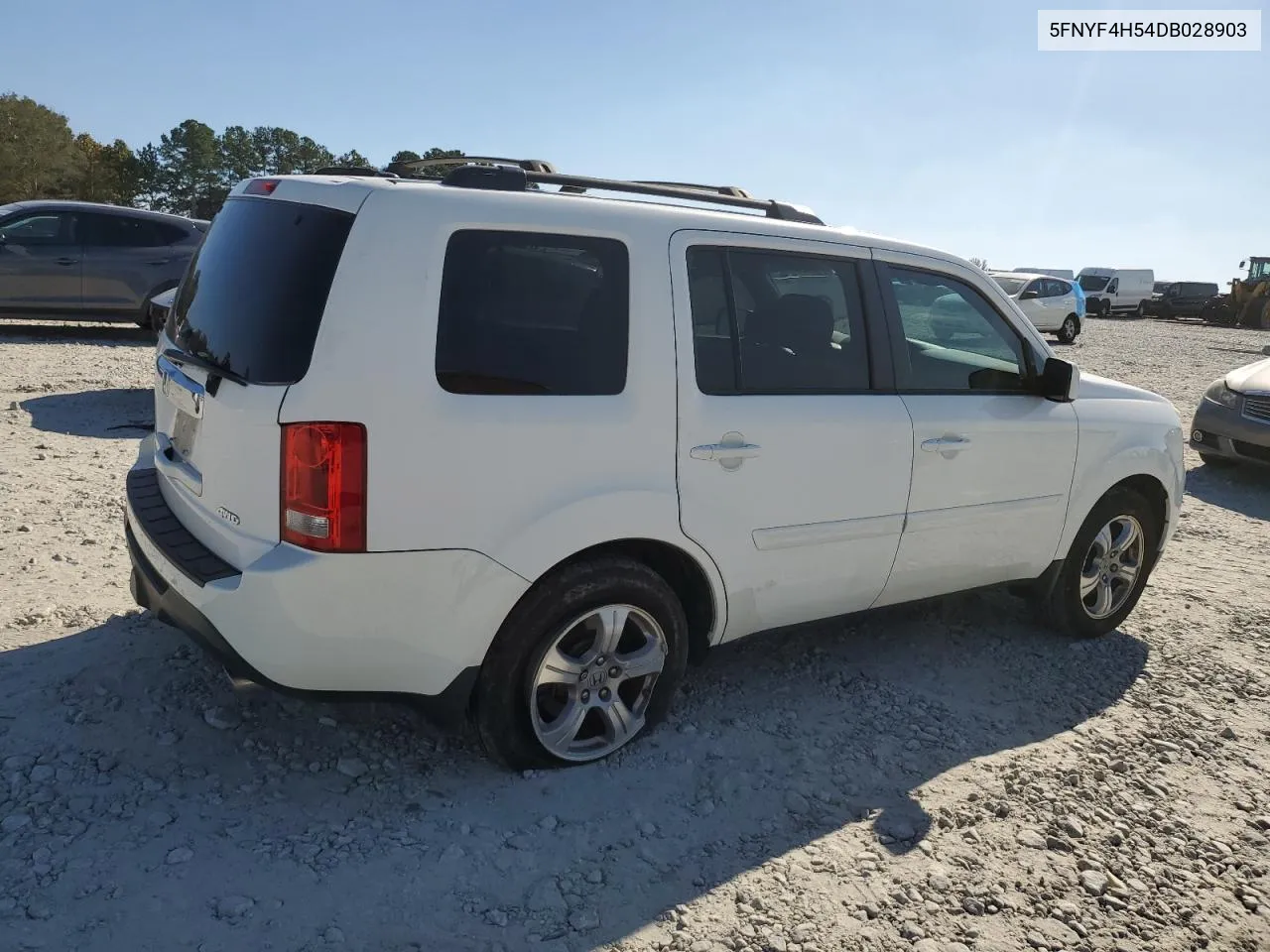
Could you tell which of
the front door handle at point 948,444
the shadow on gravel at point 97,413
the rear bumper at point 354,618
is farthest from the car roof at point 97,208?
the front door handle at point 948,444

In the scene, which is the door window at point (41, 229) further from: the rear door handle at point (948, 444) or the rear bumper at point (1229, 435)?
the rear bumper at point (1229, 435)

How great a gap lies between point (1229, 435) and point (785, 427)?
7.33 meters

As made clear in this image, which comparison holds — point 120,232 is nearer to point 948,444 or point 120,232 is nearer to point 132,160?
point 948,444

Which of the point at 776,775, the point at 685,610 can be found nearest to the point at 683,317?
the point at 685,610

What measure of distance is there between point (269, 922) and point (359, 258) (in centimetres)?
178

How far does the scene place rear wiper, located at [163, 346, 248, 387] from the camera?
2.92 m

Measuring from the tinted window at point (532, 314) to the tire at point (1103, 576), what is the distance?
2.74m

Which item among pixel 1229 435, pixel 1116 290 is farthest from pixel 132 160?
pixel 1229 435

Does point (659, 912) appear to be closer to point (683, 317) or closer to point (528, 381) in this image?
point (528, 381)

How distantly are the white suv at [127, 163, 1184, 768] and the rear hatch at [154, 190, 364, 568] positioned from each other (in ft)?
0.04

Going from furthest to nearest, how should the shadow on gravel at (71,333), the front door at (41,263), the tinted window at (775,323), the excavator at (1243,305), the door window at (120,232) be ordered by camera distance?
the excavator at (1243,305), the shadow on gravel at (71,333), the door window at (120,232), the front door at (41,263), the tinted window at (775,323)

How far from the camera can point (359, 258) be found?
2805 millimetres

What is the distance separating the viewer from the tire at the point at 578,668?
312cm

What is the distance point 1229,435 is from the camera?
9031mm
